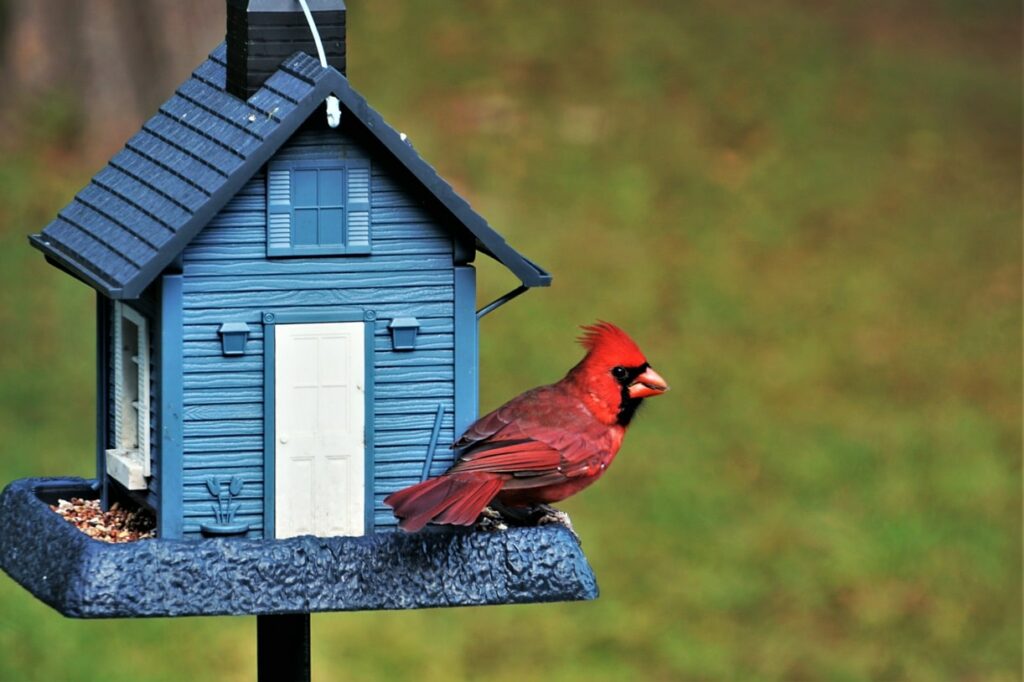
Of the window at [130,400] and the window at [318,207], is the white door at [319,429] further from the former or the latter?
the window at [130,400]

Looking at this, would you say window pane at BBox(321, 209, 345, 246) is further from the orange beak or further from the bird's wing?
the orange beak

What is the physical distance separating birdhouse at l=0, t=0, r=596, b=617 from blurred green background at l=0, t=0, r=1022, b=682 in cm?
490

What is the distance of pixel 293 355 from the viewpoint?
4.88 meters

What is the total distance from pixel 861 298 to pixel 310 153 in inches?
349

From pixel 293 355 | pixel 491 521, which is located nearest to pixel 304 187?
pixel 293 355

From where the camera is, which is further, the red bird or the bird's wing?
the bird's wing

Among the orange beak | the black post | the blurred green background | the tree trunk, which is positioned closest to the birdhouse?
the orange beak

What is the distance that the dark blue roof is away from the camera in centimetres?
474

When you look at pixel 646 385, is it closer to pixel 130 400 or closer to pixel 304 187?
pixel 304 187

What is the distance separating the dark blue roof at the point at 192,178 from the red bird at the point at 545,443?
33cm

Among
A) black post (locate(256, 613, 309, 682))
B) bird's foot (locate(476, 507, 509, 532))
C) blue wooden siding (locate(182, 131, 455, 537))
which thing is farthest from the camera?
black post (locate(256, 613, 309, 682))

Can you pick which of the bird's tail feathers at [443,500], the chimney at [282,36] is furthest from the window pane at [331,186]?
the bird's tail feathers at [443,500]

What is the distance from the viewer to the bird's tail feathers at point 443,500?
15.6 ft

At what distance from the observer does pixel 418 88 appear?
1504 cm
